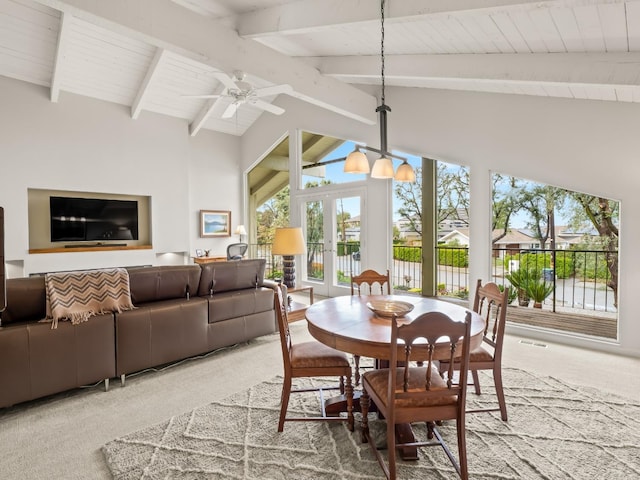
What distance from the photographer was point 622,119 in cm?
347

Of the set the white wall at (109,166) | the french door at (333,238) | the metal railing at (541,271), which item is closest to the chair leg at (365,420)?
the metal railing at (541,271)

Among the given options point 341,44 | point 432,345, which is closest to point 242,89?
point 341,44

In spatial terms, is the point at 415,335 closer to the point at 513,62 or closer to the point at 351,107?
the point at 513,62

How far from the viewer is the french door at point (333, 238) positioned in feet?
20.4

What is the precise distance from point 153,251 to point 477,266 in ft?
18.7

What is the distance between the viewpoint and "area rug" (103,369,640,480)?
1875 mm

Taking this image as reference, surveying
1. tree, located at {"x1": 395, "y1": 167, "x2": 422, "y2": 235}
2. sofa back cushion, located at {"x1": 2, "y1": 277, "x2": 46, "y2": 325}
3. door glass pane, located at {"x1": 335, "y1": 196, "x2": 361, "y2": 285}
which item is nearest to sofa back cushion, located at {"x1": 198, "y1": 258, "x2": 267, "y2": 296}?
sofa back cushion, located at {"x1": 2, "y1": 277, "x2": 46, "y2": 325}

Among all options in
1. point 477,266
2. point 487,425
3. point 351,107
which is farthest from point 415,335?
point 351,107

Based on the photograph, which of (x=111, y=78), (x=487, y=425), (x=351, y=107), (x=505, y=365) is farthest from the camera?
(x=111, y=78)

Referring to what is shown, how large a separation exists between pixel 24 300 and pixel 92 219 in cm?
446

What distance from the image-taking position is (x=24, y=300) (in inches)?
101

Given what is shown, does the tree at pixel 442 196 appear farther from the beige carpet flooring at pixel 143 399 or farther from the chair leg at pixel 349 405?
the chair leg at pixel 349 405

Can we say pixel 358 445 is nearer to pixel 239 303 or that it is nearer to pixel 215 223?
pixel 239 303

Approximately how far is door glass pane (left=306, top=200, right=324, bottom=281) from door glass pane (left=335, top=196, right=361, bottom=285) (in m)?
0.39
